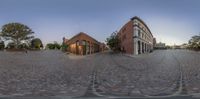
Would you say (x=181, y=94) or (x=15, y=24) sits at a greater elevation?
(x=15, y=24)

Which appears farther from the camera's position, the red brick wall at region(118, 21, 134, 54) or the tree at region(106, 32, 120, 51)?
the tree at region(106, 32, 120, 51)

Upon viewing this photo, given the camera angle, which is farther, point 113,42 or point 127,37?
point 113,42

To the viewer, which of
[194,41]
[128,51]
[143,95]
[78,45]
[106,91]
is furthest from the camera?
[194,41]

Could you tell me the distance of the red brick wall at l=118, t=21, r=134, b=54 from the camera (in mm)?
71275

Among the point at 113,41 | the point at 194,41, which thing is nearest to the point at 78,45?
the point at 113,41

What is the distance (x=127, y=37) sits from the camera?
78375 mm

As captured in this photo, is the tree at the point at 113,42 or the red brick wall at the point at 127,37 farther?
the tree at the point at 113,42

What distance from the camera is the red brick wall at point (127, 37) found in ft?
234

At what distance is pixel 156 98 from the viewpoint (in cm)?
802

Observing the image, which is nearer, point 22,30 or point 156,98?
point 156,98

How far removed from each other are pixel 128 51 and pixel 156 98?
220 ft

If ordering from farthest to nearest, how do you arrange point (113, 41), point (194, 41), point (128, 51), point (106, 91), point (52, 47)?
point (194, 41), point (113, 41), point (128, 51), point (52, 47), point (106, 91)

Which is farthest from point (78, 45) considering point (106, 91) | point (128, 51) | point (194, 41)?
point (194, 41)

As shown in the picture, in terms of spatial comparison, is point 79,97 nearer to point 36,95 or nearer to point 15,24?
point 36,95
